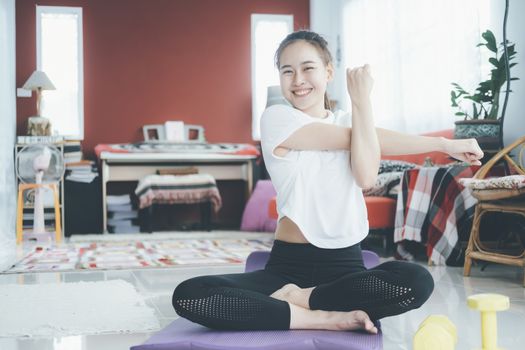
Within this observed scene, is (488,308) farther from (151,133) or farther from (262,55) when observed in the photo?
(262,55)

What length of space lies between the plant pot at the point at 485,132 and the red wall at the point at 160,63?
3359 millimetres

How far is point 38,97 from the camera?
593 centimetres

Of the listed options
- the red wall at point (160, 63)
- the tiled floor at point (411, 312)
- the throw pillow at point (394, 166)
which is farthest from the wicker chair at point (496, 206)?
the red wall at point (160, 63)

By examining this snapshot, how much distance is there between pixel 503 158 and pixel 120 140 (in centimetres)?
402

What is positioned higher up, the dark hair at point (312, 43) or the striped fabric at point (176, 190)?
the dark hair at point (312, 43)

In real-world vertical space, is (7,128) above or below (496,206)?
above

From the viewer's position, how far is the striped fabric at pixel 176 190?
5.66 metres

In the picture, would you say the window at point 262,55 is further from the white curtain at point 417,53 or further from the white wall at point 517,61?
the white wall at point 517,61

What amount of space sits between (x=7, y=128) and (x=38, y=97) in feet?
2.29

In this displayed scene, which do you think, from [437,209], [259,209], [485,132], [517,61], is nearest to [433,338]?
[437,209]

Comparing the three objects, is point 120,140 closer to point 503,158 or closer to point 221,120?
point 221,120

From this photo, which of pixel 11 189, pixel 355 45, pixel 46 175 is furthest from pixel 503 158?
pixel 11 189

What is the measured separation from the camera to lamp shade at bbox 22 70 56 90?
5.85 m

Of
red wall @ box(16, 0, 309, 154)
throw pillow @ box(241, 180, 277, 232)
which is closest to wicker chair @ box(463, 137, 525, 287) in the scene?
throw pillow @ box(241, 180, 277, 232)
